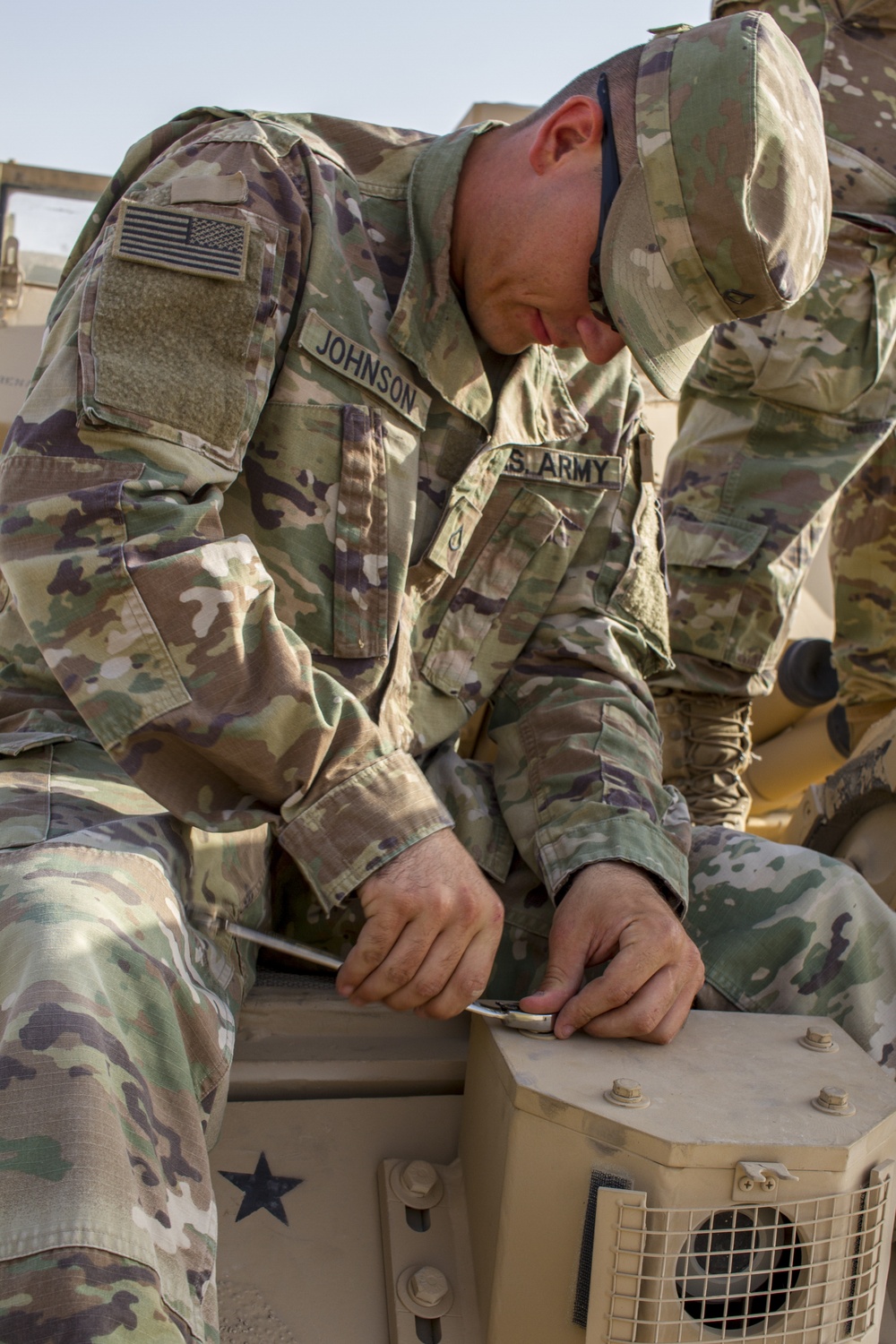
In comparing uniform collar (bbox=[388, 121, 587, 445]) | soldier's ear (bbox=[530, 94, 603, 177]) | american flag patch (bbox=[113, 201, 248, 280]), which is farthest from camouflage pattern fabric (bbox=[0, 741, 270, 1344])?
soldier's ear (bbox=[530, 94, 603, 177])

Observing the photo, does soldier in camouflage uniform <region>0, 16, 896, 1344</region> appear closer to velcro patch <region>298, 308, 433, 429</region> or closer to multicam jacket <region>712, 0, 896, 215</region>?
velcro patch <region>298, 308, 433, 429</region>

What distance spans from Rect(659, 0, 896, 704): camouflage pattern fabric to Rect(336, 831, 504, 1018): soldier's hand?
187 cm

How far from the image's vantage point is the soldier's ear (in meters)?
1.79

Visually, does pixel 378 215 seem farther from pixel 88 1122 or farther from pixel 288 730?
pixel 88 1122

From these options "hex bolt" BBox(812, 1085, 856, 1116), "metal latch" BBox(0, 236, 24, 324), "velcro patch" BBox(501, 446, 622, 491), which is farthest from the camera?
"metal latch" BBox(0, 236, 24, 324)

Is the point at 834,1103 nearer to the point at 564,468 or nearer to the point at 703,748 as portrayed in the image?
the point at 564,468

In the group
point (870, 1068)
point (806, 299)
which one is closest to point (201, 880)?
point (870, 1068)

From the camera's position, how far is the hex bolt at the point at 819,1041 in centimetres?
157

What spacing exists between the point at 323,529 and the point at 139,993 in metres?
0.73

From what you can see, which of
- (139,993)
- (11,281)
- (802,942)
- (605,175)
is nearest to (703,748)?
(802,942)

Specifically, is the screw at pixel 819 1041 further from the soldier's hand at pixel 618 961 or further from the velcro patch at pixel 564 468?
the velcro patch at pixel 564 468

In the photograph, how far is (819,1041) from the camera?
1.58 metres

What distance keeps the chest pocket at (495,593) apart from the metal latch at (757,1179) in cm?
93

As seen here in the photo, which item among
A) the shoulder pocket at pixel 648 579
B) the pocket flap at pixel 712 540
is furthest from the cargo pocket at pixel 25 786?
the pocket flap at pixel 712 540
